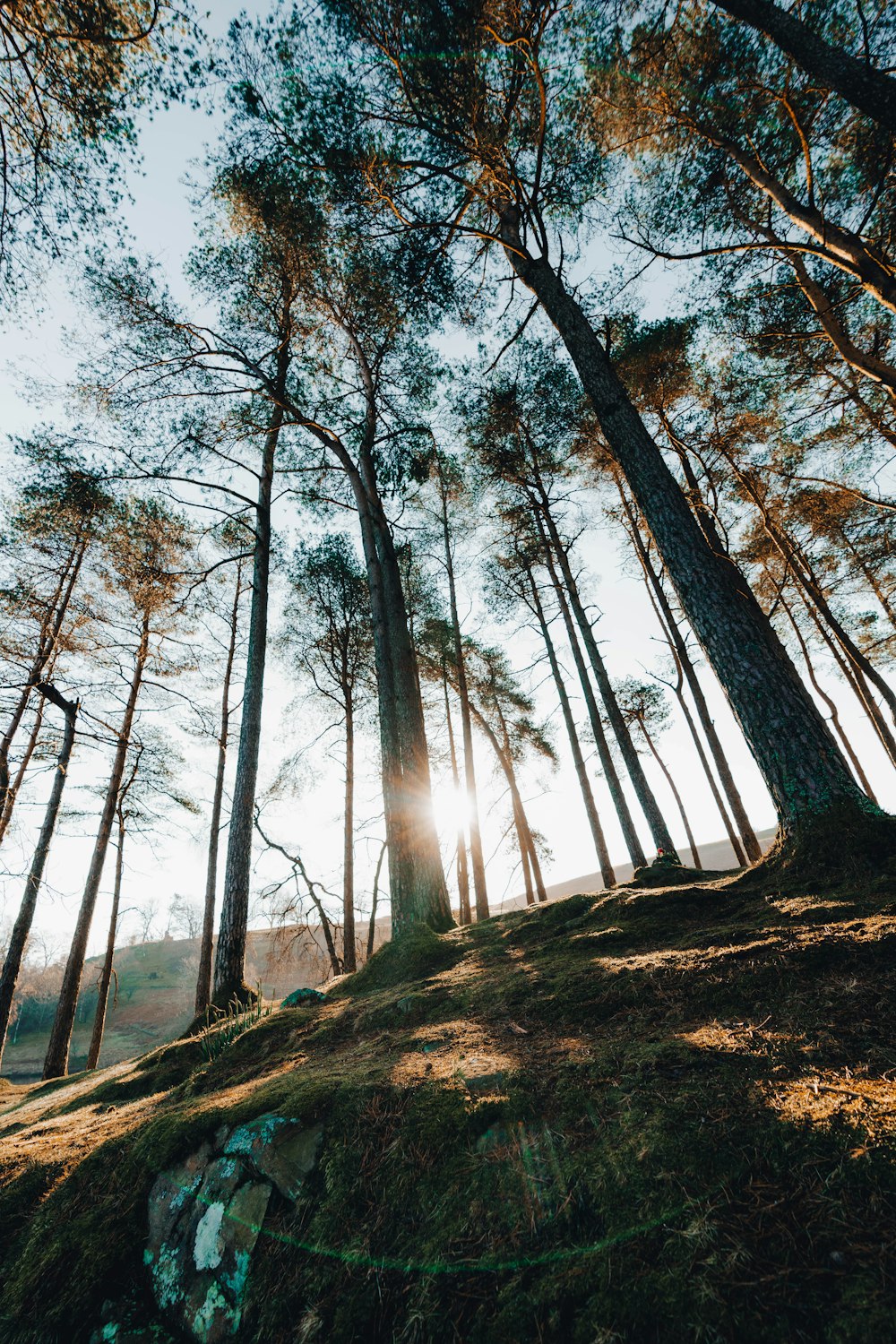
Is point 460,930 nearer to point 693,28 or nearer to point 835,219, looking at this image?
point 835,219

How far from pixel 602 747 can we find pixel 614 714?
2.50ft

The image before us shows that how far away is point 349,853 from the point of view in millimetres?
12289

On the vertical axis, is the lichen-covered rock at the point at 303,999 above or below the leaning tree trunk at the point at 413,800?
below

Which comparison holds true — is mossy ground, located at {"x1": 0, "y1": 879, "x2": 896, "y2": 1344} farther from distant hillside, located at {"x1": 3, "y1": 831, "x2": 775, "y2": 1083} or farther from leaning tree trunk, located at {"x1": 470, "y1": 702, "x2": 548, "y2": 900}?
distant hillside, located at {"x1": 3, "y1": 831, "x2": 775, "y2": 1083}

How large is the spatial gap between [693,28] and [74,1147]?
1252cm

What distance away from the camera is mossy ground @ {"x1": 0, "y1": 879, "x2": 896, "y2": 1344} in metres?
1.15

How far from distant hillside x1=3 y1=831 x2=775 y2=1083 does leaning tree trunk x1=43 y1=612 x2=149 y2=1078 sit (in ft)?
42.5

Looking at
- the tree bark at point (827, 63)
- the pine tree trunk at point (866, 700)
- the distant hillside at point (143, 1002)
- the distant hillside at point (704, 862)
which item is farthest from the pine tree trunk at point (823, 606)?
the distant hillside at point (704, 862)

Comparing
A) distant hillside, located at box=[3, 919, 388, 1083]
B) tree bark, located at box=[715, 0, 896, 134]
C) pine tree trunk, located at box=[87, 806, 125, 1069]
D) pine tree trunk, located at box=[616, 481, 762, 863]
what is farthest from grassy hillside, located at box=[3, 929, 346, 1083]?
tree bark, located at box=[715, 0, 896, 134]

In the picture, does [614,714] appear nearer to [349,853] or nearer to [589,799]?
[589,799]

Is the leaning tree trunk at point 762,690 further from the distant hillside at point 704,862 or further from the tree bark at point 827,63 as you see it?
the distant hillside at point 704,862

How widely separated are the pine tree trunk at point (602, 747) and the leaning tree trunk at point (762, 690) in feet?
19.2

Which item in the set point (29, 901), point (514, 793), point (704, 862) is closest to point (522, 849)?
point (514, 793)

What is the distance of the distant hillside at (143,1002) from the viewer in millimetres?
28766
